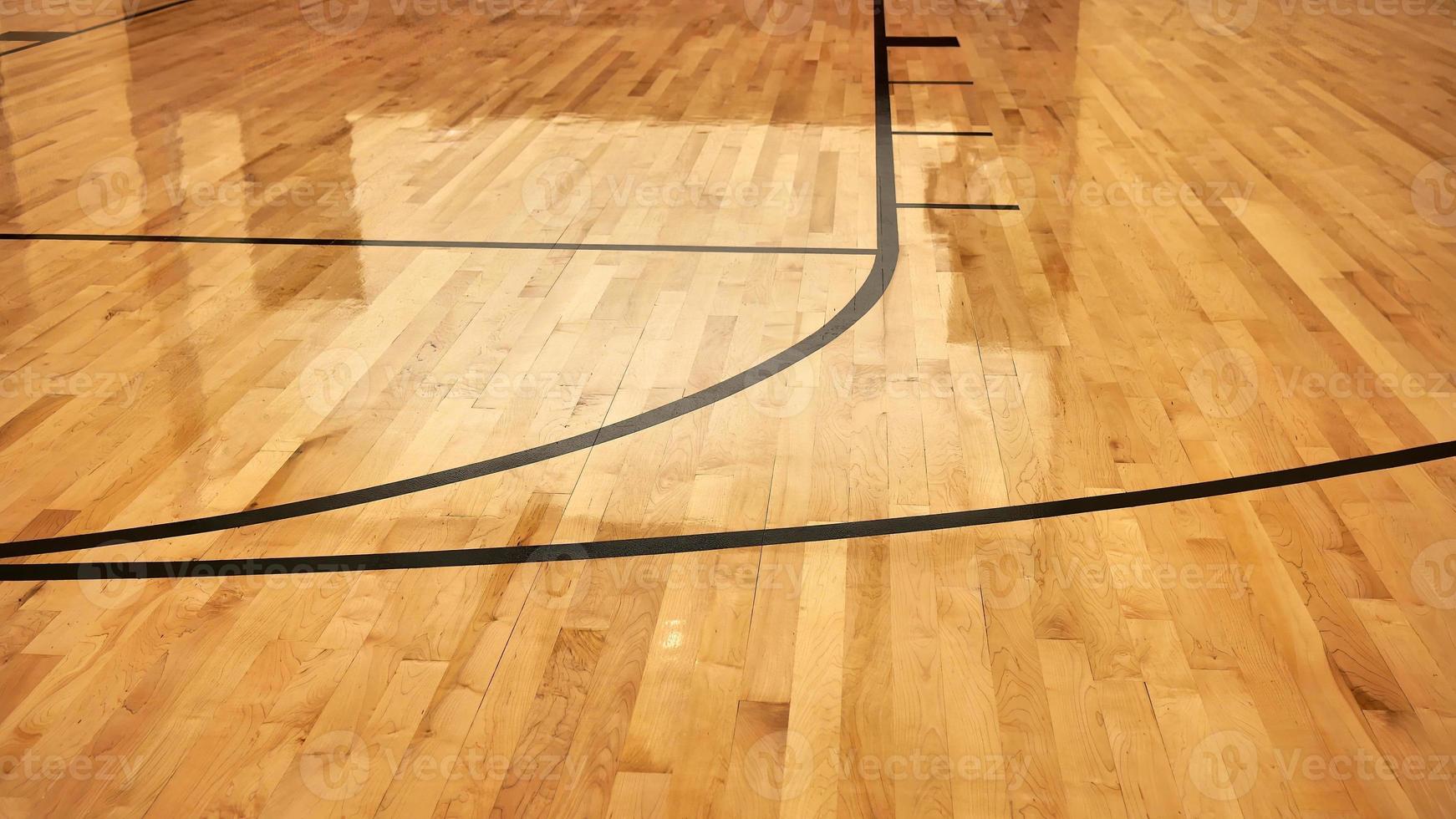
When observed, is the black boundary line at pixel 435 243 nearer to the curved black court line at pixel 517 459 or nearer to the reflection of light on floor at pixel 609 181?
the reflection of light on floor at pixel 609 181

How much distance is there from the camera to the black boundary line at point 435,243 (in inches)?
138

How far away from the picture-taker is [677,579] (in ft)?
6.69

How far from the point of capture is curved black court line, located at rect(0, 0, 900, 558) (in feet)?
7.01

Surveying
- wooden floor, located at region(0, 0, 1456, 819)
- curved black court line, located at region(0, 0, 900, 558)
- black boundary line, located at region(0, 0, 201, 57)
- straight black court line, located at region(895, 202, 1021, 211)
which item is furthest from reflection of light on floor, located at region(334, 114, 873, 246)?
black boundary line, located at region(0, 0, 201, 57)

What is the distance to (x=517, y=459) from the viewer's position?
2.39m

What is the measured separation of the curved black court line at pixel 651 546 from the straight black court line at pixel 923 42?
174 inches

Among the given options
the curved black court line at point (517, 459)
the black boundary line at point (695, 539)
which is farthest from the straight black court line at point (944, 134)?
the black boundary line at point (695, 539)

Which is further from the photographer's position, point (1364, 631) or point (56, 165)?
point (56, 165)

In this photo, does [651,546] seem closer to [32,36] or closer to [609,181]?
[609,181]

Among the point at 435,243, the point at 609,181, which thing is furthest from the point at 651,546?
the point at 609,181

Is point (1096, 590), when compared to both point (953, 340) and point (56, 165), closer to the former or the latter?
point (953, 340)

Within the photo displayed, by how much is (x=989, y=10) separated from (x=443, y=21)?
3.16 meters

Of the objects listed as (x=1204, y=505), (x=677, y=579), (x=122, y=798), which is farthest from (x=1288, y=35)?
(x=122, y=798)

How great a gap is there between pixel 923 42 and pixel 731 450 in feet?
15.0
